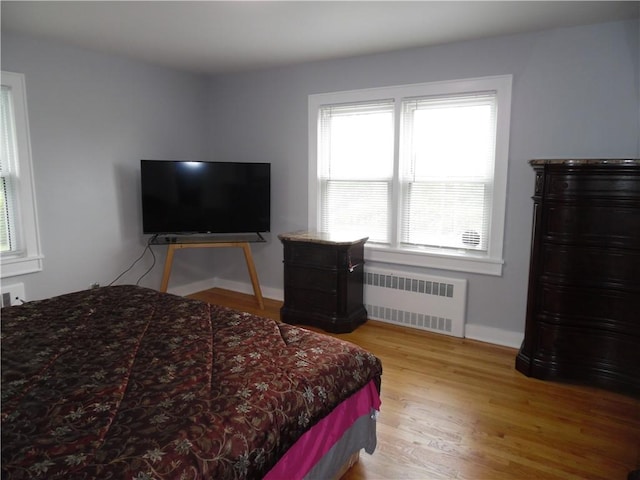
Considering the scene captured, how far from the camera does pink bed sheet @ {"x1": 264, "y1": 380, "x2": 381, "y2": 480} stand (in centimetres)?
149

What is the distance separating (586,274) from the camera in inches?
107

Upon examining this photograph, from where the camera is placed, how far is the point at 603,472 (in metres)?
2.01

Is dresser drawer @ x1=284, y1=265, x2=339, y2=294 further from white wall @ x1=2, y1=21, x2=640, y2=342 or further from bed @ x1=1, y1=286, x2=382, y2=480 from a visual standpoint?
bed @ x1=1, y1=286, x2=382, y2=480

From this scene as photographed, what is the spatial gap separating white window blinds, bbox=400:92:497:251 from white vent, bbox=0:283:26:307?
324 cm

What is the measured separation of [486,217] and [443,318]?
950mm

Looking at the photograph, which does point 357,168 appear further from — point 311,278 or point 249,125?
point 249,125

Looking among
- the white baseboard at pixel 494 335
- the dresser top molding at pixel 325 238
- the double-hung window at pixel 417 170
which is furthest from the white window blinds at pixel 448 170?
the white baseboard at pixel 494 335

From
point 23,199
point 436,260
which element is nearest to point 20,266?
point 23,199

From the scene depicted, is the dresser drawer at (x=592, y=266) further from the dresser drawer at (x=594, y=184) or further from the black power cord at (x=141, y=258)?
the black power cord at (x=141, y=258)

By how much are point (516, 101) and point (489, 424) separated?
2341 mm

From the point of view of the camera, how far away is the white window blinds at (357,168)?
3912 millimetres

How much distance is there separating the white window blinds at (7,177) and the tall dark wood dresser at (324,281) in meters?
2.17

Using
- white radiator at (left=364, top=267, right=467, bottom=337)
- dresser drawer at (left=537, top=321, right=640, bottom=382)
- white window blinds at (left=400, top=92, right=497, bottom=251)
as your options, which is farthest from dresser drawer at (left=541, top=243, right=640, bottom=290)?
white radiator at (left=364, top=267, right=467, bottom=337)

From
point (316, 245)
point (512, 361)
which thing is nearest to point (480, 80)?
point (316, 245)
